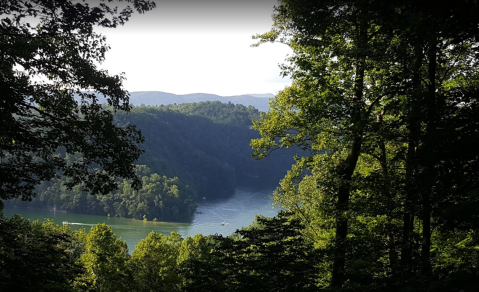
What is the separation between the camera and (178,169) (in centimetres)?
13125

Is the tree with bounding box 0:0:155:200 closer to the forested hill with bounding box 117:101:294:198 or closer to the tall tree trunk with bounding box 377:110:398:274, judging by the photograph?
the tall tree trunk with bounding box 377:110:398:274

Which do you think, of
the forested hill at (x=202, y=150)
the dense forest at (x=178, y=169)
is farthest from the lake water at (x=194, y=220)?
the forested hill at (x=202, y=150)

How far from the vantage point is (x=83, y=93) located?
7074 mm

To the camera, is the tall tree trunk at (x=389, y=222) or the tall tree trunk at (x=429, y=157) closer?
the tall tree trunk at (x=429, y=157)

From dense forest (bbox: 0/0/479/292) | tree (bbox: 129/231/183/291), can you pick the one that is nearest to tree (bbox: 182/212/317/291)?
dense forest (bbox: 0/0/479/292)

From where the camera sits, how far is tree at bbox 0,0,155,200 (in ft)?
20.7

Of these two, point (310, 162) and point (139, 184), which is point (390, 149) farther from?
point (139, 184)

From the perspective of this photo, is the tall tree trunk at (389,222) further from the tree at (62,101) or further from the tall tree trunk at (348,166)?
the tree at (62,101)

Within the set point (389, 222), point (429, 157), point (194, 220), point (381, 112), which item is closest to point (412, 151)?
point (429, 157)

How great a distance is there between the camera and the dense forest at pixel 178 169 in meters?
93.2

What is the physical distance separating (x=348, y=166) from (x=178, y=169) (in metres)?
127

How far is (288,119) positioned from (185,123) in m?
170

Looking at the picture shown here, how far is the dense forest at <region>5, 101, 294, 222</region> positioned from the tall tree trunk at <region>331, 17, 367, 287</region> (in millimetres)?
67587

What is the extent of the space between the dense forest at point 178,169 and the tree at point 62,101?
64.9 metres
